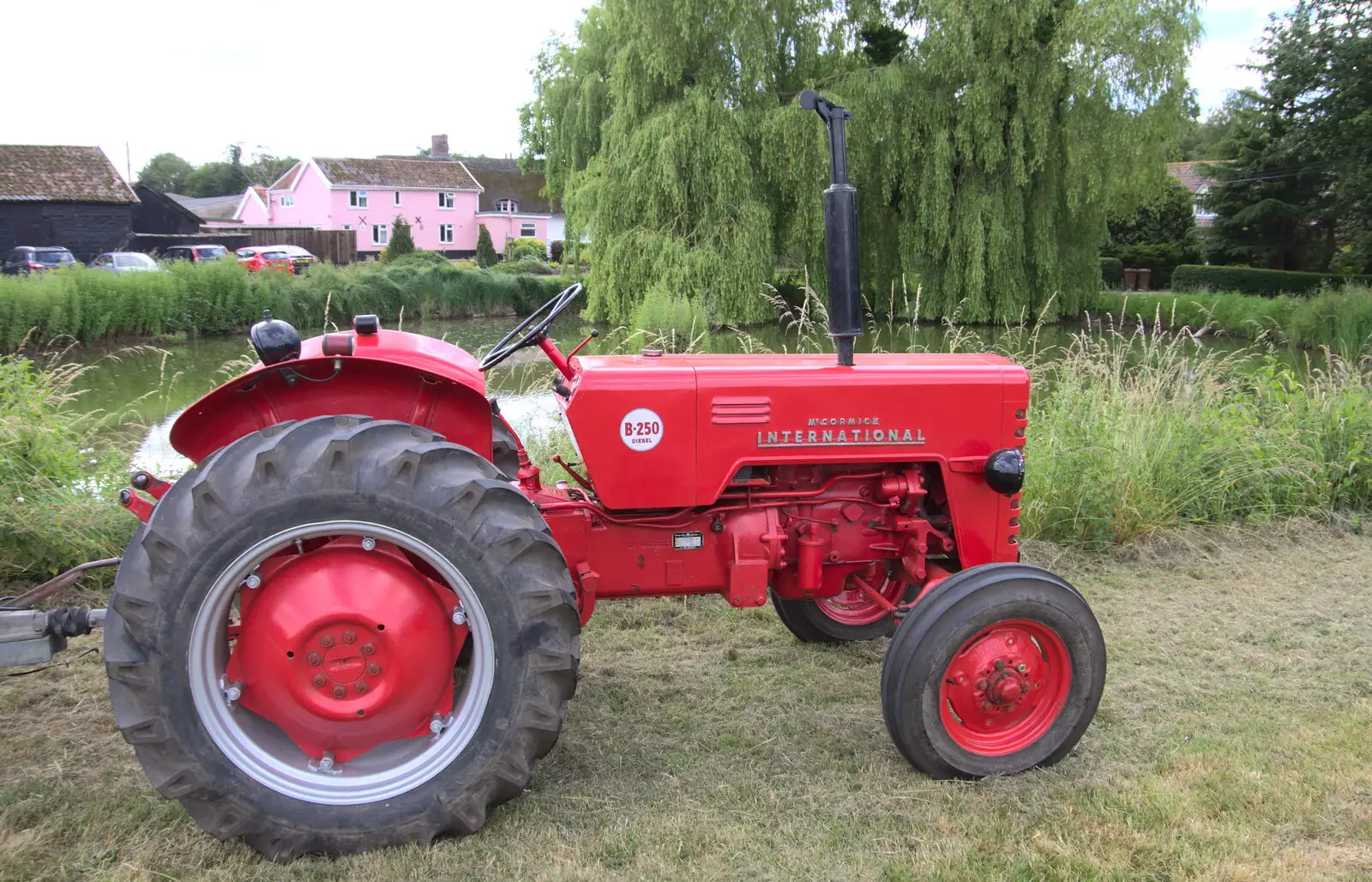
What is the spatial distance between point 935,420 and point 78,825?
2.56 meters

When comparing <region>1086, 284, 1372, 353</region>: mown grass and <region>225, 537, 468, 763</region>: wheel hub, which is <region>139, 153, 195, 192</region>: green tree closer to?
<region>1086, 284, 1372, 353</region>: mown grass

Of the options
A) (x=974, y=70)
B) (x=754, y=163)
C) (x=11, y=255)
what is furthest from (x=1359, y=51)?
(x=11, y=255)

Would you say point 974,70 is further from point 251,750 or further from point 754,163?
point 251,750

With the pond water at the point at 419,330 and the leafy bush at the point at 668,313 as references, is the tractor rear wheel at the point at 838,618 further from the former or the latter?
the leafy bush at the point at 668,313

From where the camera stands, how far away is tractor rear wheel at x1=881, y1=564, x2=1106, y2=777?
8.94 ft

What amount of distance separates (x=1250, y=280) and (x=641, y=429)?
29.2 m

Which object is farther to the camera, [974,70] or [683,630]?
[974,70]

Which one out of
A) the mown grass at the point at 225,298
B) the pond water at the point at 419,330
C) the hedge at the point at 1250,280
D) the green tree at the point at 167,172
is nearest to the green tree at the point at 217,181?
the green tree at the point at 167,172

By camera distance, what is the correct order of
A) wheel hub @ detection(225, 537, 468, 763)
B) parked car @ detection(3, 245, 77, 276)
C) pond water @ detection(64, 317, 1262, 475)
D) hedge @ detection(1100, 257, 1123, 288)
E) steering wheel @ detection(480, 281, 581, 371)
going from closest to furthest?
wheel hub @ detection(225, 537, 468, 763) → steering wheel @ detection(480, 281, 581, 371) → pond water @ detection(64, 317, 1262, 475) → parked car @ detection(3, 245, 77, 276) → hedge @ detection(1100, 257, 1123, 288)

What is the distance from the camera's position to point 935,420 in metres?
3.05

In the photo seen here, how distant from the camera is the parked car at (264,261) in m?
22.3

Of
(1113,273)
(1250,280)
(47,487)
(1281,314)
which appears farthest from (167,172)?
(47,487)

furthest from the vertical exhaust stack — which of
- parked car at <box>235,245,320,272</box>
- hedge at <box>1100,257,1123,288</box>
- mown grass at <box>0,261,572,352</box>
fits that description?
hedge at <box>1100,257,1123,288</box>

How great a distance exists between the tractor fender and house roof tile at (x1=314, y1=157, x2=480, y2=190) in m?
44.9
